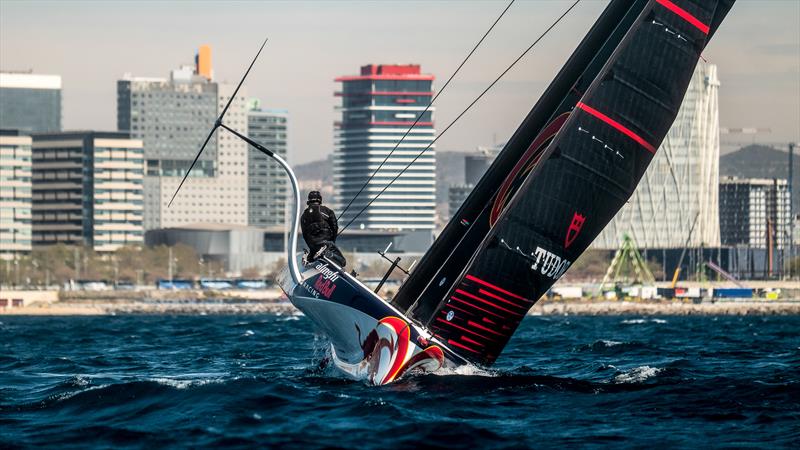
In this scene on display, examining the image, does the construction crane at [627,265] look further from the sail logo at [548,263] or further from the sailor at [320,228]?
the sail logo at [548,263]

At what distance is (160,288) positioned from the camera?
170000mm

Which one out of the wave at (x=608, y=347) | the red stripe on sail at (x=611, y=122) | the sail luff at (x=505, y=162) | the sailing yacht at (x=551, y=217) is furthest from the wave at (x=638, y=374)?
the wave at (x=608, y=347)

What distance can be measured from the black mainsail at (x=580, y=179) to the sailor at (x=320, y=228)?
80.7 inches

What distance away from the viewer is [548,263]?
878 inches

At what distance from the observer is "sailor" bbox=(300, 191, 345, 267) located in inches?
948

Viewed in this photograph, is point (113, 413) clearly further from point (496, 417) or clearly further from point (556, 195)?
point (556, 195)

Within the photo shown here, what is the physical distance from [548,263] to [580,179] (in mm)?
1421

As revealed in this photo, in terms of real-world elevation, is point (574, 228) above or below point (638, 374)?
above

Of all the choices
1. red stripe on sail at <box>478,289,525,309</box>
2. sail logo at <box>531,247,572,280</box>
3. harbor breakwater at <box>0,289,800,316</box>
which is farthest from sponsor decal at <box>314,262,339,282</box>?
harbor breakwater at <box>0,289,800,316</box>

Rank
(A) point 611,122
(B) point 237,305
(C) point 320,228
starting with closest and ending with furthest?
1. (A) point 611,122
2. (C) point 320,228
3. (B) point 237,305

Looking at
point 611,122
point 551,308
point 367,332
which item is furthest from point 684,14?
point 551,308

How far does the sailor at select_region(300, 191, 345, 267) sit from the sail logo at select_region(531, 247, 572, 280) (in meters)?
3.58

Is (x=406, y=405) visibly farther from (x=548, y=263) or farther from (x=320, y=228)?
(x=320, y=228)

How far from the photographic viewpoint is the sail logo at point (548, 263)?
873 inches
